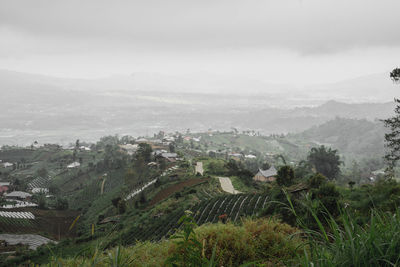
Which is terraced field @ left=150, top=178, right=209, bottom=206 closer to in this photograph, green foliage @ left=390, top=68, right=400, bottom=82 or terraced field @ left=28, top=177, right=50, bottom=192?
green foliage @ left=390, top=68, right=400, bottom=82

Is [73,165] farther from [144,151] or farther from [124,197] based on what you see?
[124,197]

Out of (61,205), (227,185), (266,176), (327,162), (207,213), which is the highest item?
(207,213)

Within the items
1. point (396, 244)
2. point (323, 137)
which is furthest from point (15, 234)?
point (323, 137)

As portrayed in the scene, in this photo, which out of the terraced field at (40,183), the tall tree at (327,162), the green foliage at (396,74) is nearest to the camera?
the green foliage at (396,74)

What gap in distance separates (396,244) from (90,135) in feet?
640

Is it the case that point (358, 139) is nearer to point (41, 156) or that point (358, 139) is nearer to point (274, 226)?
point (41, 156)

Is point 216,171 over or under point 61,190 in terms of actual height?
over

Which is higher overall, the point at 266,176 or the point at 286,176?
the point at 286,176

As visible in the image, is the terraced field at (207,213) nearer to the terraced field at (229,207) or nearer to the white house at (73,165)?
the terraced field at (229,207)

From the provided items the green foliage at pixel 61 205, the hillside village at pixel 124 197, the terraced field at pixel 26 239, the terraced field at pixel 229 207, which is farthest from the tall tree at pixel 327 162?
the green foliage at pixel 61 205

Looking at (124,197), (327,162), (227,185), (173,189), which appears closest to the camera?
(173,189)

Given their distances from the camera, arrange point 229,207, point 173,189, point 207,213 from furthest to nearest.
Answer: point 173,189, point 229,207, point 207,213

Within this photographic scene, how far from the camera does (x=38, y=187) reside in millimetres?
57281

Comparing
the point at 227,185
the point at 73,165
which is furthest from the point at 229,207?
the point at 73,165
